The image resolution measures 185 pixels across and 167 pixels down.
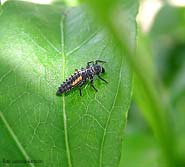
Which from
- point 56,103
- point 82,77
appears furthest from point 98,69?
point 56,103

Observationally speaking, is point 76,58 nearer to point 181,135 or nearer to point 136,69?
point 136,69

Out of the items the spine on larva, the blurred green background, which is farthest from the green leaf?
the blurred green background

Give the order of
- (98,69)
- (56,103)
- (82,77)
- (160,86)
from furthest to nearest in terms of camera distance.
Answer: (160,86)
(82,77)
(98,69)
(56,103)

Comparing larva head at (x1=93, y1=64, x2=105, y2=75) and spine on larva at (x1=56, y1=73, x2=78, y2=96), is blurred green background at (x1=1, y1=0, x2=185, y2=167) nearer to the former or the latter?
larva head at (x1=93, y1=64, x2=105, y2=75)

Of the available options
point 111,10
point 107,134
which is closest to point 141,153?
point 107,134

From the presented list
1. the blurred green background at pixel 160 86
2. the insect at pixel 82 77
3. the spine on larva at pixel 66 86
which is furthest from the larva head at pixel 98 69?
the blurred green background at pixel 160 86

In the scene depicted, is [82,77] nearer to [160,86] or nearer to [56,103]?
[56,103]
